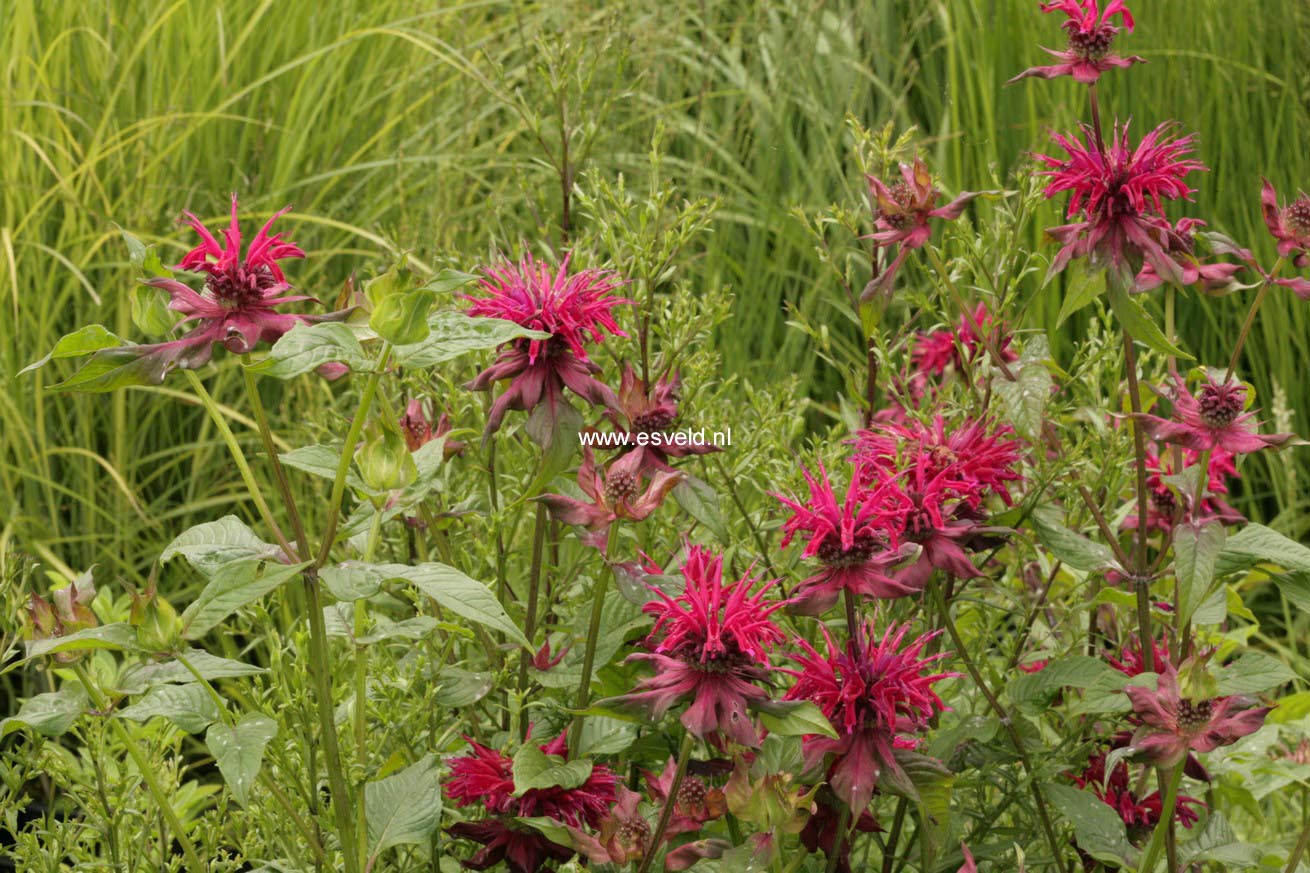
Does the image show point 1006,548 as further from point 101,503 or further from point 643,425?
point 101,503

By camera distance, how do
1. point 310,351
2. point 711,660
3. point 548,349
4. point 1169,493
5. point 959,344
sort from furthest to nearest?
point 1169,493, point 959,344, point 548,349, point 711,660, point 310,351

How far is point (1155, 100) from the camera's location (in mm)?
3088

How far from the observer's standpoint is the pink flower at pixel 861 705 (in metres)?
0.98

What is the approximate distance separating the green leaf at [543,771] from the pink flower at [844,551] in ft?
0.70

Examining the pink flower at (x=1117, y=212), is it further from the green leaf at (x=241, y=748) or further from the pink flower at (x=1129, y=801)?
the green leaf at (x=241, y=748)

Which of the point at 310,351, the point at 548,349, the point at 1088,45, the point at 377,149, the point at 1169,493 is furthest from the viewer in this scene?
the point at 377,149

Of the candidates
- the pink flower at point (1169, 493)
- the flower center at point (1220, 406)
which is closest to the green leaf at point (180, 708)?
the flower center at point (1220, 406)

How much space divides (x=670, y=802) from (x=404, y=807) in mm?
192

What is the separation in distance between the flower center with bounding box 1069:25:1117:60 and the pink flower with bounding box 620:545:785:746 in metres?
0.53

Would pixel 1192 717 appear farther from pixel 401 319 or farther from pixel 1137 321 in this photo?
pixel 401 319

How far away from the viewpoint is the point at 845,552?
3.24 ft

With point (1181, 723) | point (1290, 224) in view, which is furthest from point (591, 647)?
point (1290, 224)

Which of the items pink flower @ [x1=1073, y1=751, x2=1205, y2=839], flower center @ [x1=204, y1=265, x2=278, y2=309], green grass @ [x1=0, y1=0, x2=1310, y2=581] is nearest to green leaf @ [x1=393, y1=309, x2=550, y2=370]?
flower center @ [x1=204, y1=265, x2=278, y2=309]

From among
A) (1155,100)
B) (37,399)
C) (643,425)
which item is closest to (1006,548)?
(643,425)
